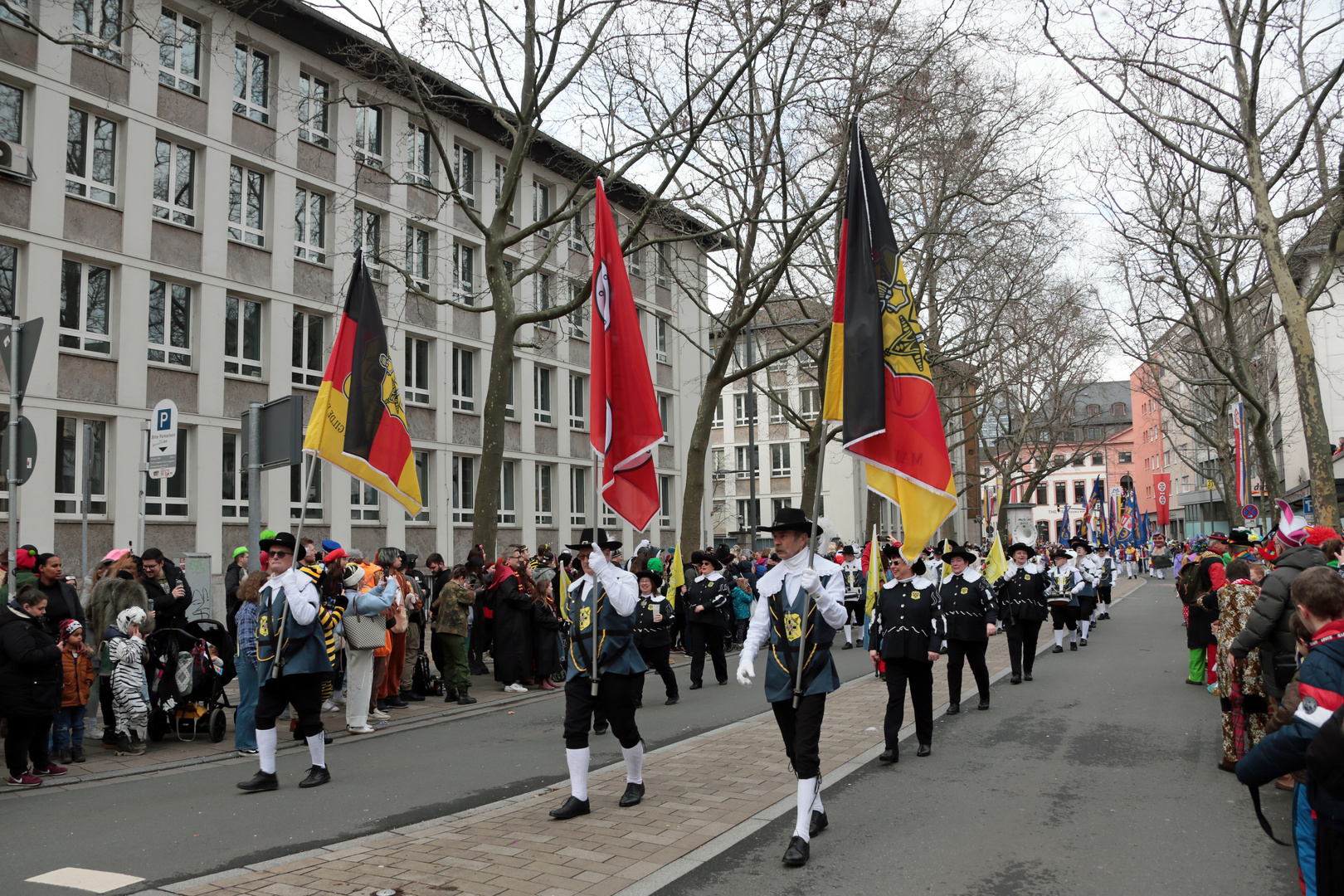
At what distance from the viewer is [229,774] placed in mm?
8469

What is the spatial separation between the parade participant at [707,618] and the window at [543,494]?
17.9 meters

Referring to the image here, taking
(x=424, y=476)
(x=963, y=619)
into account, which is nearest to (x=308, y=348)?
(x=424, y=476)

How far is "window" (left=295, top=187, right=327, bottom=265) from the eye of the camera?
957 inches

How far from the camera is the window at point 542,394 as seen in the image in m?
31.9

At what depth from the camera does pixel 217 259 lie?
872 inches

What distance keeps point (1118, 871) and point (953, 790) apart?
201 cm

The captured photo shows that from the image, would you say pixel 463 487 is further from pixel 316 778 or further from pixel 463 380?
pixel 316 778

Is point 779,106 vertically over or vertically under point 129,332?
over

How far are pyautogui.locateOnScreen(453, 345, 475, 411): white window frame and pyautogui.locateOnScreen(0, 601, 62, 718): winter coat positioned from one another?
2091 cm

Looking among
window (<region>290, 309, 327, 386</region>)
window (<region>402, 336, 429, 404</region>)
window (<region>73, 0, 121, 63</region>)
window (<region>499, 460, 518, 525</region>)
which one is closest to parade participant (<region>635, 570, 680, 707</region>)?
window (<region>290, 309, 327, 386</region>)

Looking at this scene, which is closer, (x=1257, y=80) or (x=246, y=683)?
(x=246, y=683)

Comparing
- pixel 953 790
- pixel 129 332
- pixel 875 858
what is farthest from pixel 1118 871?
pixel 129 332

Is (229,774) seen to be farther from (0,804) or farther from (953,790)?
(953,790)

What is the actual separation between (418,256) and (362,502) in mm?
6956
